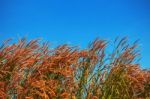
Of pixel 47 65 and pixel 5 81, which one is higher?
pixel 47 65

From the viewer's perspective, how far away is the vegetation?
26.6 ft

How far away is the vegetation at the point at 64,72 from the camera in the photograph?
319 inches

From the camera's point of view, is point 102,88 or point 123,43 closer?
point 102,88

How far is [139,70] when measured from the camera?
31.9ft

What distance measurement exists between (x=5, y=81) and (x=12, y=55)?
1.92 feet

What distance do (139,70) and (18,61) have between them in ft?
9.71

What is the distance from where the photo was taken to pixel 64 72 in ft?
29.0

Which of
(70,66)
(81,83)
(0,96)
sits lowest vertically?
(0,96)

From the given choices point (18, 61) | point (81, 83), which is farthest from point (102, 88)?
point (18, 61)

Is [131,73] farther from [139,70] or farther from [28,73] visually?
[28,73]

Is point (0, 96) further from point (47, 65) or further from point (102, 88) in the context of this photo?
point (102, 88)

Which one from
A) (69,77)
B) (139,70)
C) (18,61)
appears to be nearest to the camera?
(18,61)

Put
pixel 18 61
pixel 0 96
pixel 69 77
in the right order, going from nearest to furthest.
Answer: pixel 0 96 → pixel 18 61 → pixel 69 77

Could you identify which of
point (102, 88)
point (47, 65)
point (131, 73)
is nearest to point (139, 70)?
point (131, 73)
